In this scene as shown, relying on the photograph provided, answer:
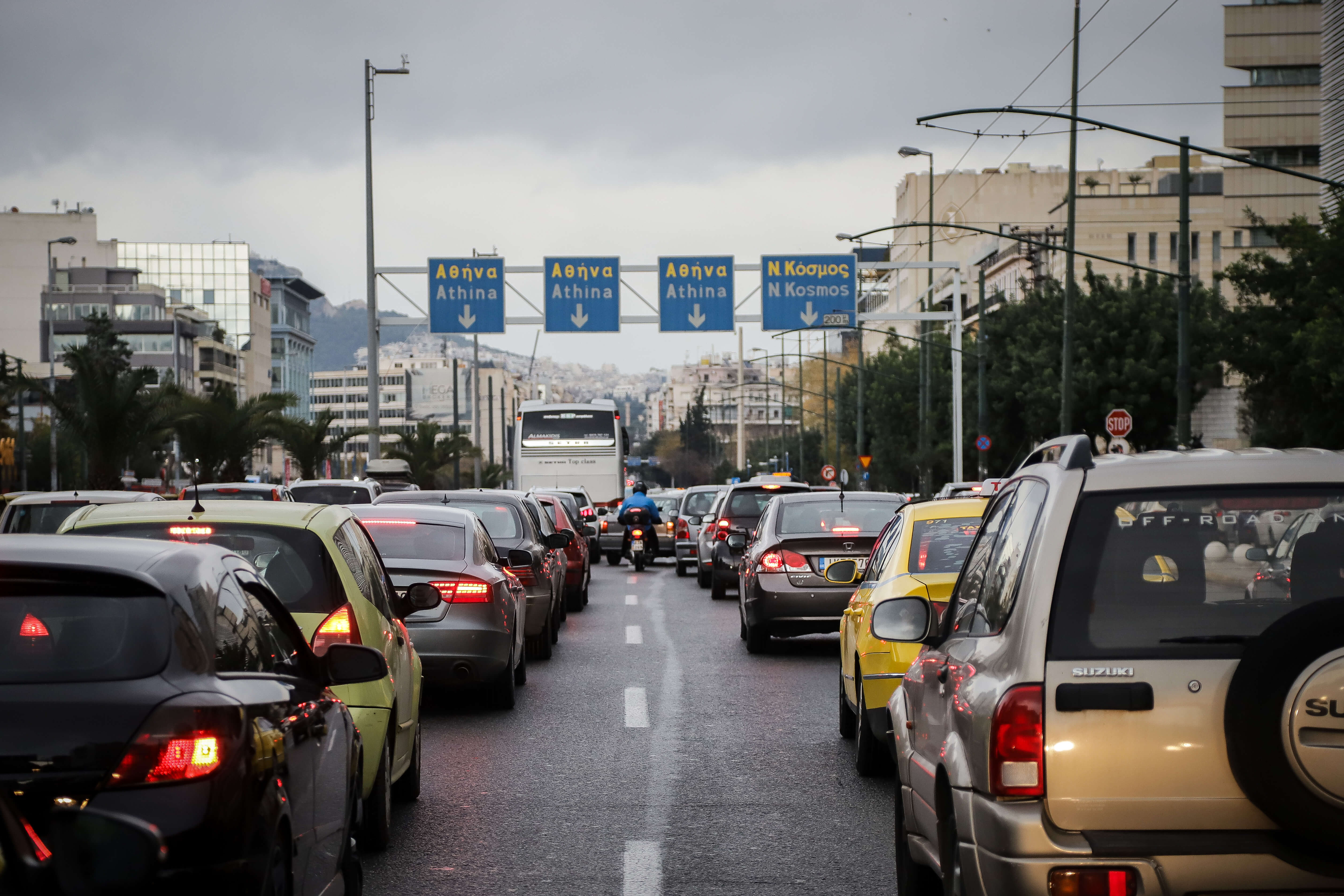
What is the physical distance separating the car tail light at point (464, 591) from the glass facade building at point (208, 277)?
585ft

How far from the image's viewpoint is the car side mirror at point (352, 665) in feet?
18.3

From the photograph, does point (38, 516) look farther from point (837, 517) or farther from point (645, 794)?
point (645, 794)

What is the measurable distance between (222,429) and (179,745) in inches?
Answer: 1556

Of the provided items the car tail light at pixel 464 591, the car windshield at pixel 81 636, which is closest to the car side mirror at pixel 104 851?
the car windshield at pixel 81 636

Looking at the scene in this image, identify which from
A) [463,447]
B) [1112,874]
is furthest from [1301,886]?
[463,447]

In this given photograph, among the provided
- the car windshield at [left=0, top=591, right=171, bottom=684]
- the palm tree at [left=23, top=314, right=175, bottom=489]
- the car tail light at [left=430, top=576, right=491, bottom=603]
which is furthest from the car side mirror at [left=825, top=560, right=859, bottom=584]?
the palm tree at [left=23, top=314, right=175, bottom=489]

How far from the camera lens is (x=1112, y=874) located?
4.08 m

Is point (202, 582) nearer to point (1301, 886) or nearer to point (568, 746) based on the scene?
point (1301, 886)

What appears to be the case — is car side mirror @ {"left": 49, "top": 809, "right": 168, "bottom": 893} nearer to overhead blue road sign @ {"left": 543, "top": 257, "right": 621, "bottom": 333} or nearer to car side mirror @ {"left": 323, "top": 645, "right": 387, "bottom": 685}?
car side mirror @ {"left": 323, "top": 645, "right": 387, "bottom": 685}

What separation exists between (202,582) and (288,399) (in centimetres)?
4242

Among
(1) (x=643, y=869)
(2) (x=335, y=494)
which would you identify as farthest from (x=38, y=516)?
(1) (x=643, y=869)

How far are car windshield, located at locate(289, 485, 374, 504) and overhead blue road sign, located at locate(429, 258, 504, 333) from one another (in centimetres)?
1576

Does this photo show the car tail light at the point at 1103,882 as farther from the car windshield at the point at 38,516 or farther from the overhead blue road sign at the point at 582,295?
the overhead blue road sign at the point at 582,295

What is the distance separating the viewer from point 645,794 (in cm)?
900
